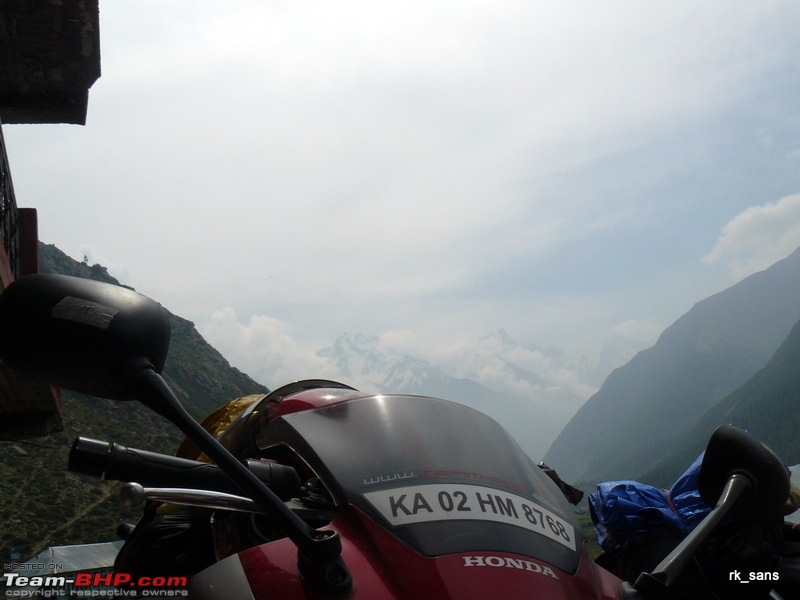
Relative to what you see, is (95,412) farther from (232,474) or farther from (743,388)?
(743,388)

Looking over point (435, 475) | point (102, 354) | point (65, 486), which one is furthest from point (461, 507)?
point (65, 486)

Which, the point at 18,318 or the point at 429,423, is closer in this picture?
the point at 18,318

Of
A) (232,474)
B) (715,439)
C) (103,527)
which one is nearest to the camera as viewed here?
(232,474)

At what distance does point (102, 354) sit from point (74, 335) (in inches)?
3.1

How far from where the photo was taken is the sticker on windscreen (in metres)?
1.86

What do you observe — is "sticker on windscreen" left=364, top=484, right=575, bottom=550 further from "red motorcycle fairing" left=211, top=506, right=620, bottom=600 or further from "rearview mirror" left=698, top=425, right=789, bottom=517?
"rearview mirror" left=698, top=425, right=789, bottom=517

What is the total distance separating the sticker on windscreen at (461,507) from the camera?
1.86 meters

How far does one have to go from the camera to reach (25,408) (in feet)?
36.3

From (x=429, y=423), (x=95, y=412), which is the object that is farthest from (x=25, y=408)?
(x=95, y=412)

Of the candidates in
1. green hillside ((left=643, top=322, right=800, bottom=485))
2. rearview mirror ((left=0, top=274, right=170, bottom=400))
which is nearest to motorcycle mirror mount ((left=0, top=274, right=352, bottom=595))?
rearview mirror ((left=0, top=274, right=170, bottom=400))

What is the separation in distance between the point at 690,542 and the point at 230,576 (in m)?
1.27

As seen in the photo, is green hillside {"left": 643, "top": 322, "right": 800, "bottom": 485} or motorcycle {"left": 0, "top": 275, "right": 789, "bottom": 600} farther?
green hillside {"left": 643, "top": 322, "right": 800, "bottom": 485}

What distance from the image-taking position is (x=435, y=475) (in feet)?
6.64

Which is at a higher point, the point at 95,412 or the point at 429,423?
the point at 429,423
